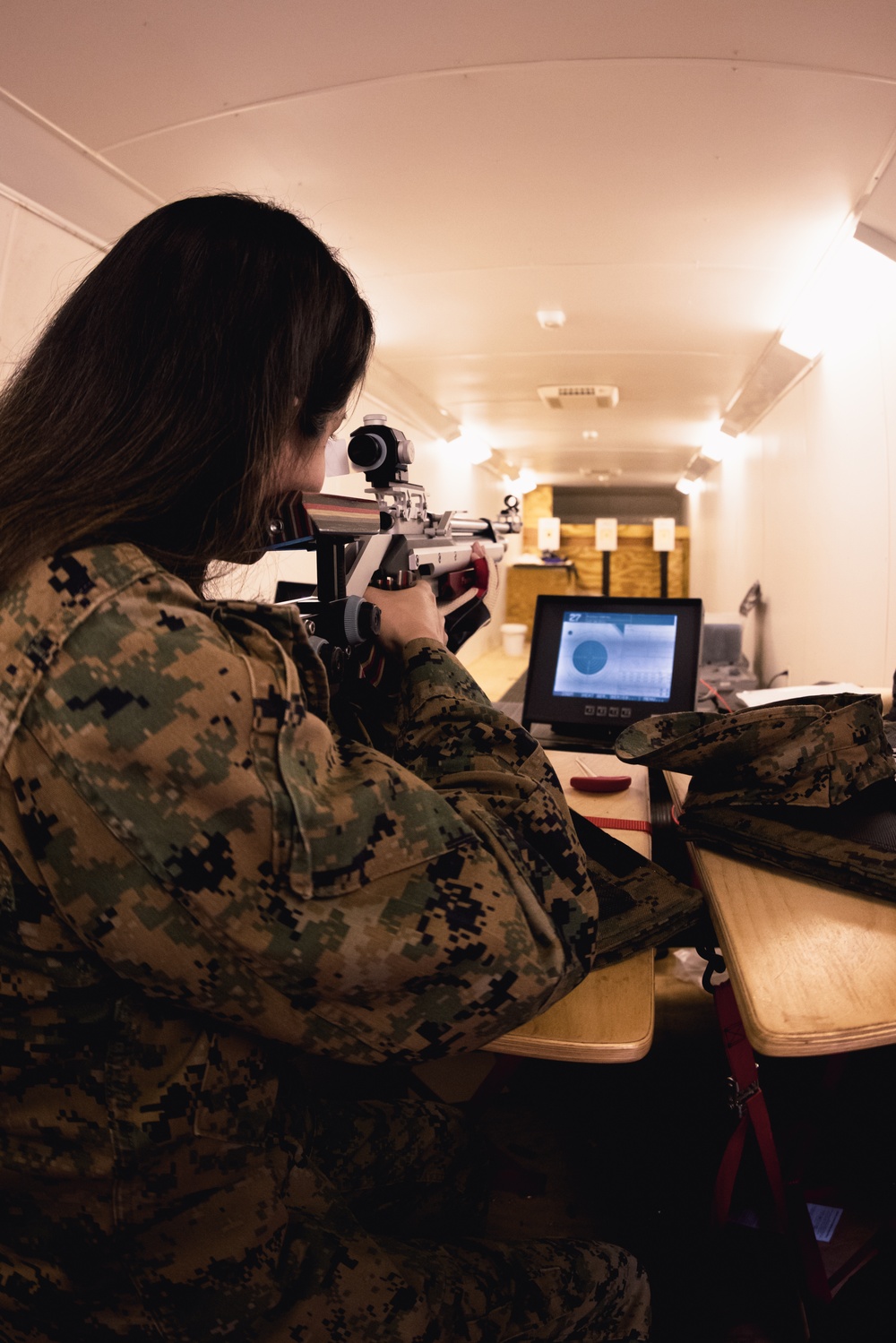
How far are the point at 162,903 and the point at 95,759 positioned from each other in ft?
0.35

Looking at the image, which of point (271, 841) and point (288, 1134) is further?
point (288, 1134)

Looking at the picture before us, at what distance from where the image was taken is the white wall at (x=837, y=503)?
2629 millimetres

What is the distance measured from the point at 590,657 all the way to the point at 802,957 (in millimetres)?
1174

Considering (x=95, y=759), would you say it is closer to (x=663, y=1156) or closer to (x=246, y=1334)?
(x=246, y=1334)

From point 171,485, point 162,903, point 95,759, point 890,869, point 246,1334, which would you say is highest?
point 171,485

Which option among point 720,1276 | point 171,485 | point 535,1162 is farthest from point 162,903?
point 535,1162

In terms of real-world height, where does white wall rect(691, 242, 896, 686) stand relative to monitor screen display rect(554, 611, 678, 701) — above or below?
above

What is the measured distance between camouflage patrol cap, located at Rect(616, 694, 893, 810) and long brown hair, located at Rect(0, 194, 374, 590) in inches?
29.3

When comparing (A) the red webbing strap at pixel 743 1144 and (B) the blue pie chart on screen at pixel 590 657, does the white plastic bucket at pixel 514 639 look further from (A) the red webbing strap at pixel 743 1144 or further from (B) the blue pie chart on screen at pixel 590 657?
(A) the red webbing strap at pixel 743 1144

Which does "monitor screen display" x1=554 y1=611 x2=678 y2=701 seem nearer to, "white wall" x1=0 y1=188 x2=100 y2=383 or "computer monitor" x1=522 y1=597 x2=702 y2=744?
"computer monitor" x1=522 y1=597 x2=702 y2=744

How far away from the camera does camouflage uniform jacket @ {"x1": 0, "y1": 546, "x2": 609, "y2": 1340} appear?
1.76ft

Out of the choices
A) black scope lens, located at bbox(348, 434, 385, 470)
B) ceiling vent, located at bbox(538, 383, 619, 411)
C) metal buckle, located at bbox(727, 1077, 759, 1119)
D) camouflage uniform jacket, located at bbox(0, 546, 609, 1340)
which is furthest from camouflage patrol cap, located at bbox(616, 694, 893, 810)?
ceiling vent, located at bbox(538, 383, 619, 411)

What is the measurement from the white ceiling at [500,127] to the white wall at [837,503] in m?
0.28

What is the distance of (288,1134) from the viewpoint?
77 centimetres
